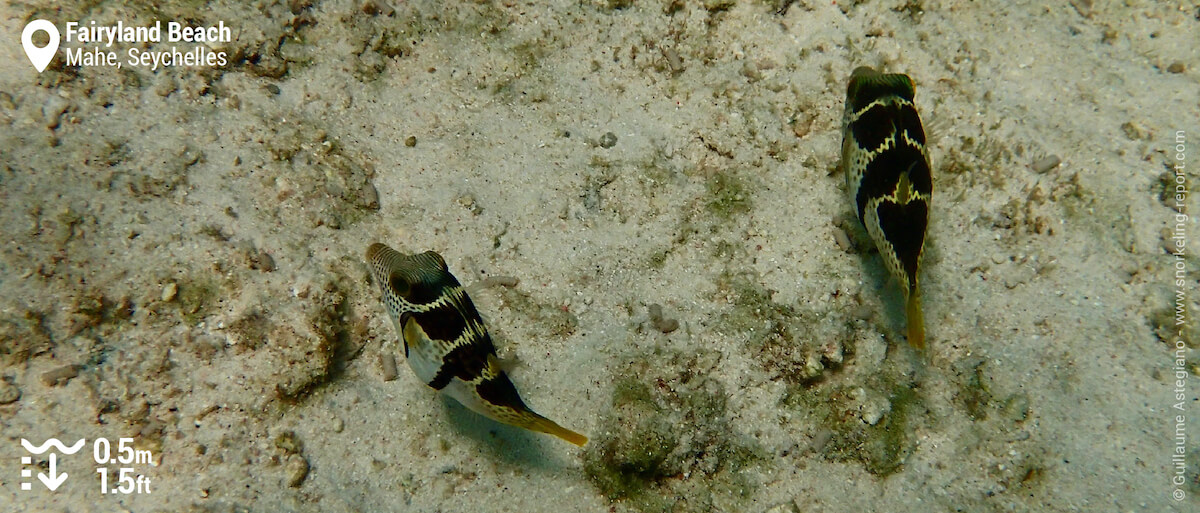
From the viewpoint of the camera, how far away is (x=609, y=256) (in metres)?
3.62

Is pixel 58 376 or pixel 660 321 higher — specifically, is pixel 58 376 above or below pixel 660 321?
below

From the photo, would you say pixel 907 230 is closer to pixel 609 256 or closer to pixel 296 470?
pixel 609 256

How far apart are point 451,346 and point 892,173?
262 cm

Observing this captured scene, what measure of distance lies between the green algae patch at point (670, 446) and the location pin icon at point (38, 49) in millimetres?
3977

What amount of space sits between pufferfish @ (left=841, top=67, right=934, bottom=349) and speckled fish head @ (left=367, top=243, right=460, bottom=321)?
245cm

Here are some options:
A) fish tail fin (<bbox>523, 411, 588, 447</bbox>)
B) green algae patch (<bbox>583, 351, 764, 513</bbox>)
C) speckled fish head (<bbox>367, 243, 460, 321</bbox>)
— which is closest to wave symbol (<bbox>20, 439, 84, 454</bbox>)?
speckled fish head (<bbox>367, 243, 460, 321</bbox>)

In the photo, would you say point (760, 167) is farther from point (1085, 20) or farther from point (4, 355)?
point (4, 355)

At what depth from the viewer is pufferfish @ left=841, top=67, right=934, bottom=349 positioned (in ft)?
9.45

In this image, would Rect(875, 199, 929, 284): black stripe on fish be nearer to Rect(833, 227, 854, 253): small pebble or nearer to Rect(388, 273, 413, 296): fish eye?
Rect(833, 227, 854, 253): small pebble

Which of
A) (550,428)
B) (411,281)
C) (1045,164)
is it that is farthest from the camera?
(1045,164)

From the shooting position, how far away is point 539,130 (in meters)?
3.96

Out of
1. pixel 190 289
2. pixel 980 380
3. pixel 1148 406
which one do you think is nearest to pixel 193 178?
pixel 190 289

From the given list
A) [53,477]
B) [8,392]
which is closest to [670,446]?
[53,477]

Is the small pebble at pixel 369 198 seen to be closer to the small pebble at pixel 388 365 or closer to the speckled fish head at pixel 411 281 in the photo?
the speckled fish head at pixel 411 281
